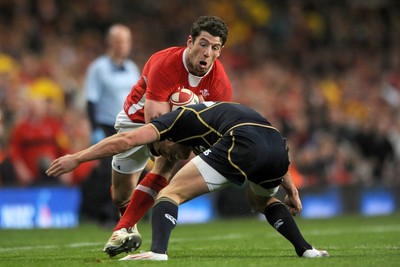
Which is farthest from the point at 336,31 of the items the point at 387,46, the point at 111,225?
the point at 111,225

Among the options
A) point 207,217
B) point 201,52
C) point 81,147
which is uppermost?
point 201,52

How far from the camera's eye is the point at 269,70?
68.7 feet

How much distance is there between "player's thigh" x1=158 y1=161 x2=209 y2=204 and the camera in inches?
288

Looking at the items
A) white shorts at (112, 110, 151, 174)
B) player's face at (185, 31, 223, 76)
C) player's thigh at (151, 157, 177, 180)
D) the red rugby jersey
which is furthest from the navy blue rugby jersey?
white shorts at (112, 110, 151, 174)

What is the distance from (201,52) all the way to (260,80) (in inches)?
476

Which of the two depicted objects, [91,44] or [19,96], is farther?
[91,44]

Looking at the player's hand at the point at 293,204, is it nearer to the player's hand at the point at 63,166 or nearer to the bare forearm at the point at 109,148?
the bare forearm at the point at 109,148

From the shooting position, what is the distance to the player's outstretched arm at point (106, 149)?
704cm

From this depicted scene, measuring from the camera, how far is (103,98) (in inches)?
484

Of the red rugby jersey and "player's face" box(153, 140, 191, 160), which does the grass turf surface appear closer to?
"player's face" box(153, 140, 191, 160)

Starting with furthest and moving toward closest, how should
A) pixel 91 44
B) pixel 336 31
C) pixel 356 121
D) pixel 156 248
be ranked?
pixel 336 31
pixel 356 121
pixel 91 44
pixel 156 248

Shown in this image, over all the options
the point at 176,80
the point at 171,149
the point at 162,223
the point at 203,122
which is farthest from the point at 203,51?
the point at 162,223

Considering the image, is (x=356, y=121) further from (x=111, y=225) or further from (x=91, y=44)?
(x=111, y=225)

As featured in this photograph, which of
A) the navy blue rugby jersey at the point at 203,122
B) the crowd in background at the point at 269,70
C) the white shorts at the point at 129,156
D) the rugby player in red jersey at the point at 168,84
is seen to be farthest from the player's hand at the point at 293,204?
the crowd in background at the point at 269,70
